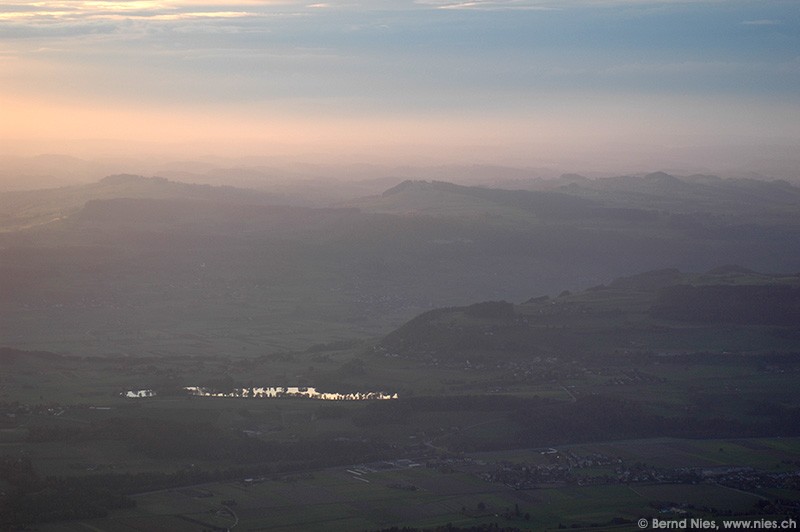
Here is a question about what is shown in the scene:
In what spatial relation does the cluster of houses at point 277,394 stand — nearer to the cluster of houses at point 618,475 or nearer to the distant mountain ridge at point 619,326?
the distant mountain ridge at point 619,326

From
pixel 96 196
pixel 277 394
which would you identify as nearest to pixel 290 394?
pixel 277 394

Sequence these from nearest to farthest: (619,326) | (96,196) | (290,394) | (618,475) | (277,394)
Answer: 1. (618,475)
2. (277,394)
3. (290,394)
4. (619,326)
5. (96,196)

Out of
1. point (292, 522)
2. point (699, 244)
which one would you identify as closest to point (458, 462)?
point (292, 522)

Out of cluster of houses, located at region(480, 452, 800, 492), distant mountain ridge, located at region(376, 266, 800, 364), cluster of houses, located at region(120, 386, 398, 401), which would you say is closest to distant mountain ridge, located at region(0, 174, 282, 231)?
distant mountain ridge, located at region(376, 266, 800, 364)

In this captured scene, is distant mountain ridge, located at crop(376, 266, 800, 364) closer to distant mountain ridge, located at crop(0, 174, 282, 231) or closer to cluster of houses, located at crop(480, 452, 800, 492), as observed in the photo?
cluster of houses, located at crop(480, 452, 800, 492)

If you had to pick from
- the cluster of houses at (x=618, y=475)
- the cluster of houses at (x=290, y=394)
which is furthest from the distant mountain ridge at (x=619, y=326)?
the cluster of houses at (x=618, y=475)

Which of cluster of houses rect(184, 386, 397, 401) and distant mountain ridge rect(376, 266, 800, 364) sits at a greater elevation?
distant mountain ridge rect(376, 266, 800, 364)

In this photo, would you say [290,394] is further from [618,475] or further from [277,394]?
[618,475]

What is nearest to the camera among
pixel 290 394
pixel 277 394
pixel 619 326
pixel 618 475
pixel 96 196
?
pixel 618 475

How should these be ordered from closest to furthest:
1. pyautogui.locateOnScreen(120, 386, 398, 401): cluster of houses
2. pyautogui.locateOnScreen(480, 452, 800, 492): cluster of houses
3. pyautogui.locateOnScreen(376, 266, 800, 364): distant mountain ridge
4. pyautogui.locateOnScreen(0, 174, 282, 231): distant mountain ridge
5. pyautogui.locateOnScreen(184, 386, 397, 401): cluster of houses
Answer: pyautogui.locateOnScreen(480, 452, 800, 492): cluster of houses < pyautogui.locateOnScreen(120, 386, 398, 401): cluster of houses < pyautogui.locateOnScreen(184, 386, 397, 401): cluster of houses < pyautogui.locateOnScreen(376, 266, 800, 364): distant mountain ridge < pyautogui.locateOnScreen(0, 174, 282, 231): distant mountain ridge

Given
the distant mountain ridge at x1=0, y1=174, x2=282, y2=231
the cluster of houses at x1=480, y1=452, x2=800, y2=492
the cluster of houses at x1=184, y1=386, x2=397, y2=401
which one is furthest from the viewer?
the distant mountain ridge at x1=0, y1=174, x2=282, y2=231

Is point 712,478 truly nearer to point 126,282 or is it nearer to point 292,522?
point 292,522
